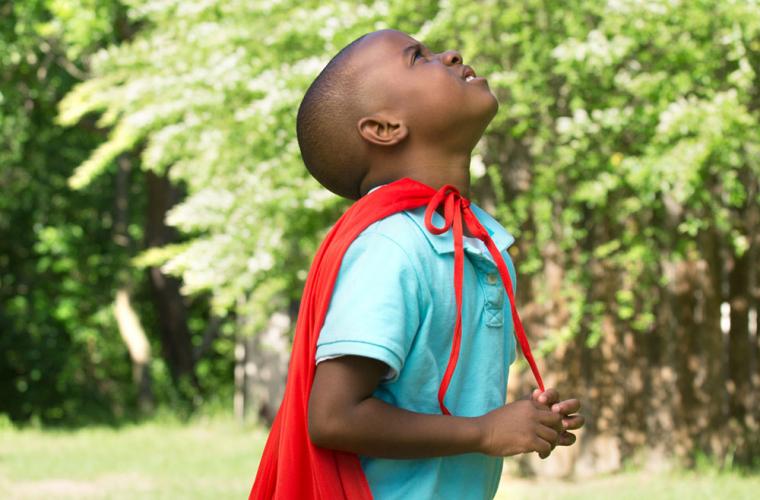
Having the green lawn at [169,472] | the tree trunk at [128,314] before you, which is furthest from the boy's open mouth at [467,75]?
the tree trunk at [128,314]

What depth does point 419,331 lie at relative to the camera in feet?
5.49

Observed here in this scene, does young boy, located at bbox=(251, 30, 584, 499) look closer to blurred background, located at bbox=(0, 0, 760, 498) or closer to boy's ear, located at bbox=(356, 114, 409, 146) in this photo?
boy's ear, located at bbox=(356, 114, 409, 146)

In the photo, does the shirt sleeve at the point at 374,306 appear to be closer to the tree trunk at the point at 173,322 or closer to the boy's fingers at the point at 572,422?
the boy's fingers at the point at 572,422

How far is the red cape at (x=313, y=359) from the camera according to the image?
5.43 feet

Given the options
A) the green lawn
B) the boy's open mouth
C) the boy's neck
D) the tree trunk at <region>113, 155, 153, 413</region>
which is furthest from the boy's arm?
the tree trunk at <region>113, 155, 153, 413</region>

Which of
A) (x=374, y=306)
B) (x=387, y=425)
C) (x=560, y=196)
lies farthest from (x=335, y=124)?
(x=560, y=196)

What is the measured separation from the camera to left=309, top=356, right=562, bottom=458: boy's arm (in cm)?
160

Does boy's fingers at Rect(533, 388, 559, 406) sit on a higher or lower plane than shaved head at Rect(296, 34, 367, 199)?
lower

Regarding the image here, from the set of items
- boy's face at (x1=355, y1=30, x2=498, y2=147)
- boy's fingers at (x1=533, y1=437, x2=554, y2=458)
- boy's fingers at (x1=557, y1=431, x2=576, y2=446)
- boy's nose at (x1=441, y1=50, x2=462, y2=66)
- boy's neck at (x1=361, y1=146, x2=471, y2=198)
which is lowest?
boy's fingers at (x1=557, y1=431, x2=576, y2=446)

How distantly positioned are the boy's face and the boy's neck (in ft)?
0.11

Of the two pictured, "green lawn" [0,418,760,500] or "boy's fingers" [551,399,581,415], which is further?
"green lawn" [0,418,760,500]

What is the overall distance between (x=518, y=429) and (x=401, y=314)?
24cm

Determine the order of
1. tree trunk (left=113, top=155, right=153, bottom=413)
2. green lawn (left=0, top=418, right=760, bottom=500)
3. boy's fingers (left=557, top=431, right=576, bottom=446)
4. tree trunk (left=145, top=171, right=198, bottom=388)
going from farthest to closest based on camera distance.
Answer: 1. tree trunk (left=145, top=171, right=198, bottom=388)
2. tree trunk (left=113, top=155, right=153, bottom=413)
3. green lawn (left=0, top=418, right=760, bottom=500)
4. boy's fingers (left=557, top=431, right=576, bottom=446)

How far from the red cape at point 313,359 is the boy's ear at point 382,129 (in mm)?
70
